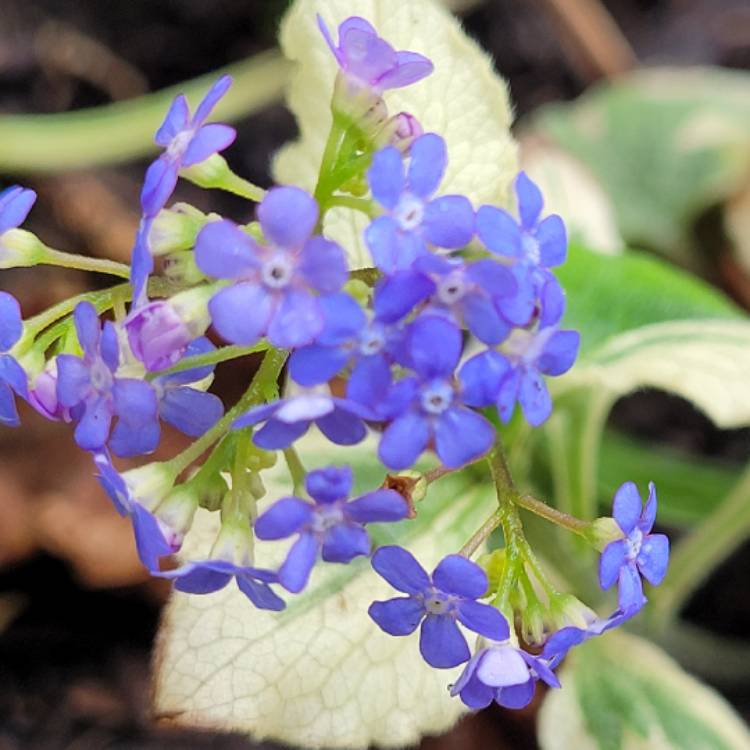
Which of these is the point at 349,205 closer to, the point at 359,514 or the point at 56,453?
the point at 359,514

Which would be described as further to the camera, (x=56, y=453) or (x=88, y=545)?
(x=56, y=453)

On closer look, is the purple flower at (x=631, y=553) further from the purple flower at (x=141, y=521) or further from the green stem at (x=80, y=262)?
the green stem at (x=80, y=262)

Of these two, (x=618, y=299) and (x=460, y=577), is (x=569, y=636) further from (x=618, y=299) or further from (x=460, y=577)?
(x=618, y=299)

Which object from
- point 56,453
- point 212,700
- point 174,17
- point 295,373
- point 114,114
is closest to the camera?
point 295,373

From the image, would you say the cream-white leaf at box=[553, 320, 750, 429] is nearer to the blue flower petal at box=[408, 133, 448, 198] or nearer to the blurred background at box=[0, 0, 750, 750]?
the blurred background at box=[0, 0, 750, 750]

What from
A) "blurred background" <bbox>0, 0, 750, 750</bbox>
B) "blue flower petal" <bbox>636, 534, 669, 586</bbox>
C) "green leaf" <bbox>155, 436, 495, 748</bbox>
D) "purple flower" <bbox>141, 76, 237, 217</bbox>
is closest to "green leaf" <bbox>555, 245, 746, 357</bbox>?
"blurred background" <bbox>0, 0, 750, 750</bbox>

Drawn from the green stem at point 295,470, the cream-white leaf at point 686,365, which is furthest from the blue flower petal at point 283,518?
the cream-white leaf at point 686,365

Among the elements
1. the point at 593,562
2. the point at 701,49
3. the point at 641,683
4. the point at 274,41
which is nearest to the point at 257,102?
the point at 274,41
